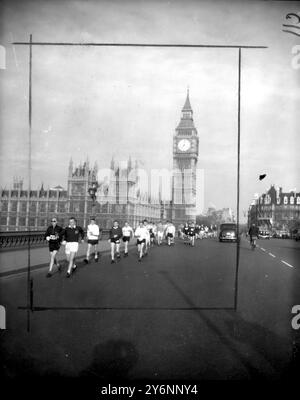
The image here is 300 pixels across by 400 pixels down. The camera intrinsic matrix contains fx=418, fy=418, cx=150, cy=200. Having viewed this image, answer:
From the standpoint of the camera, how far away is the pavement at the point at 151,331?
438 cm

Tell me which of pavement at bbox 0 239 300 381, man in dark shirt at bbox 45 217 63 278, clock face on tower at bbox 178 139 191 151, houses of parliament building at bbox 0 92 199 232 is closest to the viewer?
pavement at bbox 0 239 300 381

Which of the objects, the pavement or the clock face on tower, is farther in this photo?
the clock face on tower

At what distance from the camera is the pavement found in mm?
4375

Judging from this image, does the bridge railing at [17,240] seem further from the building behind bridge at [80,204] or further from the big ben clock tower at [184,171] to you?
the big ben clock tower at [184,171]

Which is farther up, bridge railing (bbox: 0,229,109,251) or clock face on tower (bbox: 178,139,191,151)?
clock face on tower (bbox: 178,139,191,151)

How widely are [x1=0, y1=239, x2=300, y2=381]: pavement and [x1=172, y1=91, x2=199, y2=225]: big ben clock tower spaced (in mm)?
113972

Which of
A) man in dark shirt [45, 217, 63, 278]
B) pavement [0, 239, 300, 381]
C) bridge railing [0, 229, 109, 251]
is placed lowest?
bridge railing [0, 229, 109, 251]

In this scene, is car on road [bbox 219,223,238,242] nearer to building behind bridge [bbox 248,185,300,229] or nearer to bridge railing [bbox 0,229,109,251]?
bridge railing [bbox 0,229,109,251]

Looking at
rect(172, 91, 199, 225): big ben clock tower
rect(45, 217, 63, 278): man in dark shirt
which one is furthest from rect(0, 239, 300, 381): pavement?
rect(172, 91, 199, 225): big ben clock tower

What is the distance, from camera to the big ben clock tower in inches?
4925

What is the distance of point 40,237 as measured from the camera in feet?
86.3

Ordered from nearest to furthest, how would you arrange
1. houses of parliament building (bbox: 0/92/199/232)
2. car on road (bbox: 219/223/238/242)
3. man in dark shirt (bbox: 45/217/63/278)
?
man in dark shirt (bbox: 45/217/63/278) < car on road (bbox: 219/223/238/242) < houses of parliament building (bbox: 0/92/199/232)

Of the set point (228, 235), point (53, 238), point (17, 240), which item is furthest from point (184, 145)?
point (53, 238)
